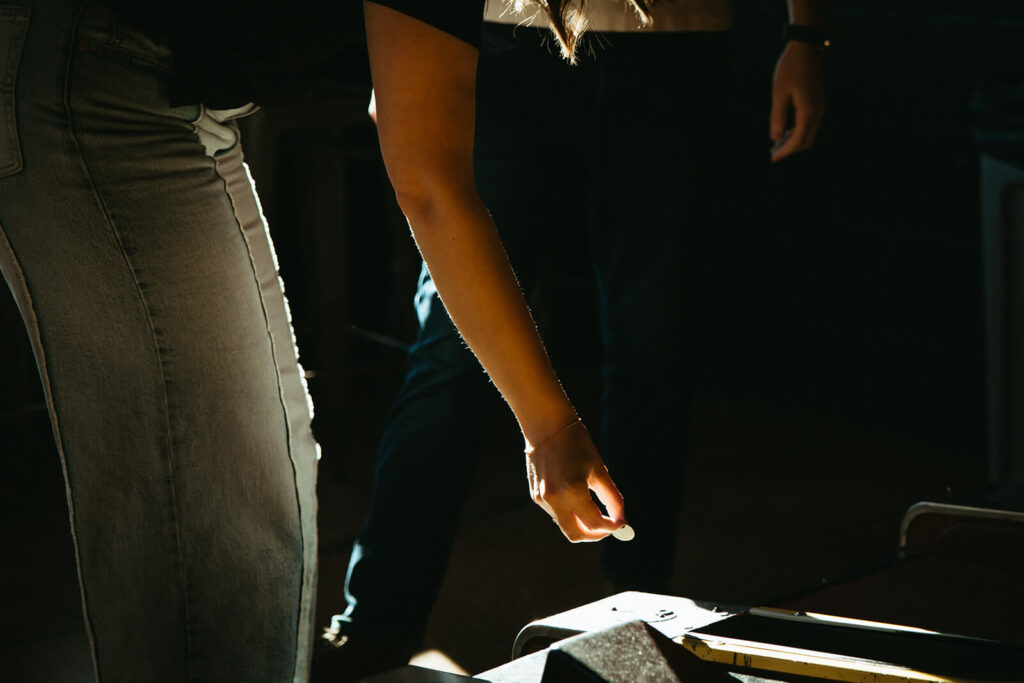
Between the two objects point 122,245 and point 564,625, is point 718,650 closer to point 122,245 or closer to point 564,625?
point 564,625

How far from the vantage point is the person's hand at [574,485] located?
2.61 ft

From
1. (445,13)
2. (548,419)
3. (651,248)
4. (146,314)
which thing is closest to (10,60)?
(146,314)

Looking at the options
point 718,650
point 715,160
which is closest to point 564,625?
point 718,650

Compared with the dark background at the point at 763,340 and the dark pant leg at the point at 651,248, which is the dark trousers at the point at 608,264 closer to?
the dark pant leg at the point at 651,248

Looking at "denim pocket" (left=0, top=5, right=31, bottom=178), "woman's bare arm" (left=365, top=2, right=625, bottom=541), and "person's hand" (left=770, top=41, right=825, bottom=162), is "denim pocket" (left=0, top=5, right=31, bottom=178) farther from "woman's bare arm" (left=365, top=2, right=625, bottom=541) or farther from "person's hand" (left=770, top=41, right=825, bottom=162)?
"person's hand" (left=770, top=41, right=825, bottom=162)

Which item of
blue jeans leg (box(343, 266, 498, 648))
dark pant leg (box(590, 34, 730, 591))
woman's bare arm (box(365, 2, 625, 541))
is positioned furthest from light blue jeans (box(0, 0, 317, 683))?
dark pant leg (box(590, 34, 730, 591))

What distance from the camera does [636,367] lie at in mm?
1577

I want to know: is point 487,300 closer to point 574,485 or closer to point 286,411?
point 574,485

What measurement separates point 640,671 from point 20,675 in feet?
3.71

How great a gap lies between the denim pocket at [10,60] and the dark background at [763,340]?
3.42ft

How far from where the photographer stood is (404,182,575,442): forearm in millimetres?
812

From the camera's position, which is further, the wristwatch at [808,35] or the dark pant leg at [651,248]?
the wristwatch at [808,35]

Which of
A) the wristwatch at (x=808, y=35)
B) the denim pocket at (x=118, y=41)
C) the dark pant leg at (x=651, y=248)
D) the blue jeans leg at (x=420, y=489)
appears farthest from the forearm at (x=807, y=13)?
the denim pocket at (x=118, y=41)

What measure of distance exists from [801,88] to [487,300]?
3.43ft
